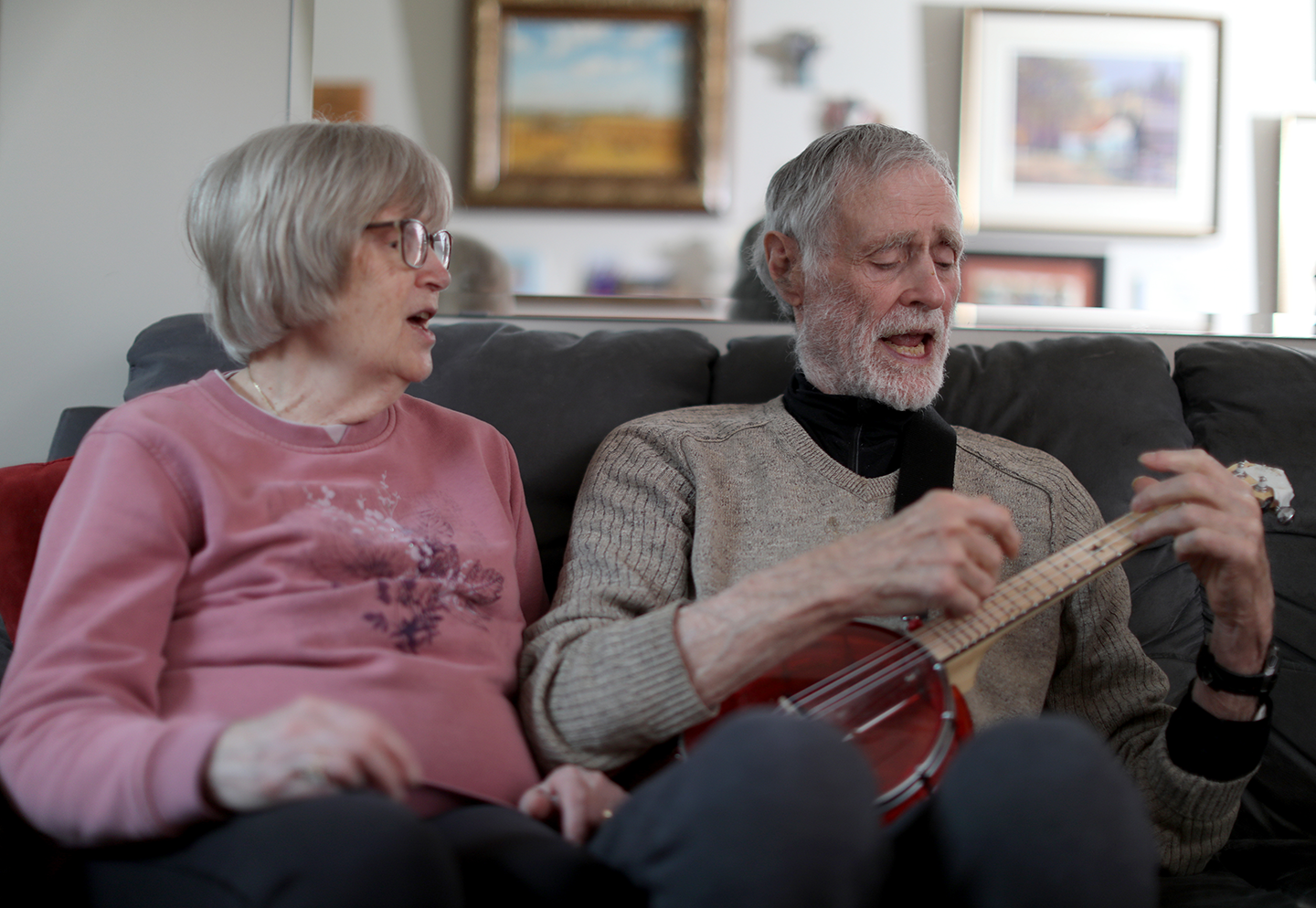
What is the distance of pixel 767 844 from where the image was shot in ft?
2.12

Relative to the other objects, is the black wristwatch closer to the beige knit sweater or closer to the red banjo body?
the beige knit sweater

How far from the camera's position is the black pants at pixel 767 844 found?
0.65 m

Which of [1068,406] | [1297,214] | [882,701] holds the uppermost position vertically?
[1297,214]

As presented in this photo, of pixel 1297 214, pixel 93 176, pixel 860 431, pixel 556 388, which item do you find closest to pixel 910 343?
pixel 860 431

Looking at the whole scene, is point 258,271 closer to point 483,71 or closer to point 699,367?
point 699,367

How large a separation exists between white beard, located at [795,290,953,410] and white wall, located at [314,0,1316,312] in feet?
2.00

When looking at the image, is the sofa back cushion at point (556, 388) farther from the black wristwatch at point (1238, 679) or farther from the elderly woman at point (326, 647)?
the black wristwatch at point (1238, 679)

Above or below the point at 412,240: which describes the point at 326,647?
below

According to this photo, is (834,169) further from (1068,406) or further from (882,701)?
(882,701)

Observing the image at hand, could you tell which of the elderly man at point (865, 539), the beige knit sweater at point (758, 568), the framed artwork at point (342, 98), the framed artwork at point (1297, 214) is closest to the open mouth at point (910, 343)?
the elderly man at point (865, 539)

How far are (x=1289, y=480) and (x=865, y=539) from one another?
94cm

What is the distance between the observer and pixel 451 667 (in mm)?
994

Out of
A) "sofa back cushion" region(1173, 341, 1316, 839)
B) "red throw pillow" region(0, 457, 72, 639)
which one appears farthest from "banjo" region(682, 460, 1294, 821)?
"red throw pillow" region(0, 457, 72, 639)

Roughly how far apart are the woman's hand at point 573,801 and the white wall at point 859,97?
4.06 ft
